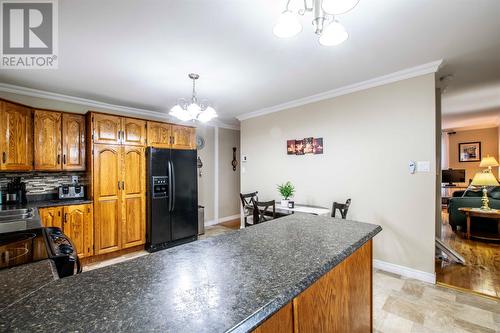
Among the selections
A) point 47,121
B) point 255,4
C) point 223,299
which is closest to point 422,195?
point 255,4

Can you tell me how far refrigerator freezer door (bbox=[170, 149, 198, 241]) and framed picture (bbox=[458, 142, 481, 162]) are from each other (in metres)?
8.24

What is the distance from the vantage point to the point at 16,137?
282cm

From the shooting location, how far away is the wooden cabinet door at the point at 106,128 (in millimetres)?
3305

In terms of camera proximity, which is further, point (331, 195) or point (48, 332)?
point (331, 195)

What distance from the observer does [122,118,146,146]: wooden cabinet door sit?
140 inches

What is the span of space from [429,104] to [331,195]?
65.4 inches

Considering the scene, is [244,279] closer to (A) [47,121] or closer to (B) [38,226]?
(B) [38,226]

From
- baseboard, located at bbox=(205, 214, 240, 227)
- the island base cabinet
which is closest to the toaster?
baseboard, located at bbox=(205, 214, 240, 227)

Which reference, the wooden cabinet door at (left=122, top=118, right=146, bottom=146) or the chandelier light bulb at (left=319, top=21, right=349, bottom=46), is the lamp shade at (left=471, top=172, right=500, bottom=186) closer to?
the chandelier light bulb at (left=319, top=21, right=349, bottom=46)

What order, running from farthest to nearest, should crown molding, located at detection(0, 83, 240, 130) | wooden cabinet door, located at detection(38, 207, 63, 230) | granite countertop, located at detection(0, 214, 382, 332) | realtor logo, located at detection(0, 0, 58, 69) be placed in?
crown molding, located at detection(0, 83, 240, 130) → wooden cabinet door, located at detection(38, 207, 63, 230) → realtor logo, located at detection(0, 0, 58, 69) → granite countertop, located at detection(0, 214, 382, 332)

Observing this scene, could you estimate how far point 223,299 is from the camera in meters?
0.68

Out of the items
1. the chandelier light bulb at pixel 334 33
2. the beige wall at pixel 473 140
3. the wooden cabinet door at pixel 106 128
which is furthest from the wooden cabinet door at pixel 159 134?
the beige wall at pixel 473 140

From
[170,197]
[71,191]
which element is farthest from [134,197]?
[71,191]

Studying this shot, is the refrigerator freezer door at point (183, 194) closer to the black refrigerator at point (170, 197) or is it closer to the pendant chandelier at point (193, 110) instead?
the black refrigerator at point (170, 197)
